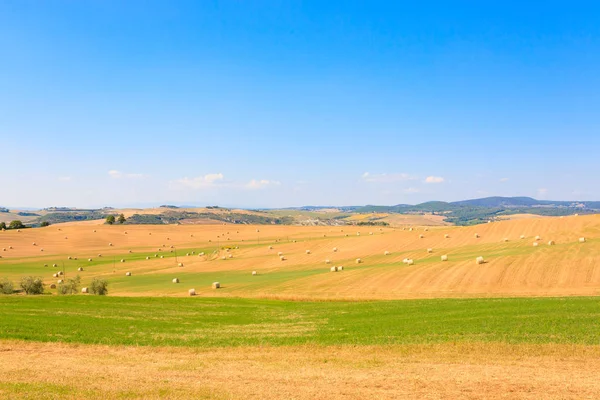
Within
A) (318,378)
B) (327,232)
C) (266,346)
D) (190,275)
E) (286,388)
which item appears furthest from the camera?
(327,232)

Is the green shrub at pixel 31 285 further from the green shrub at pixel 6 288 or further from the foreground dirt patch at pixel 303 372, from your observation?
the foreground dirt patch at pixel 303 372

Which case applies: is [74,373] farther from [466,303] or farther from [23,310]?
[466,303]

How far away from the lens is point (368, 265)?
58281 mm

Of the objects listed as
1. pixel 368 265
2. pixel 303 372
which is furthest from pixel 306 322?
pixel 368 265

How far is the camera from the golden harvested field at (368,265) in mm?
41656

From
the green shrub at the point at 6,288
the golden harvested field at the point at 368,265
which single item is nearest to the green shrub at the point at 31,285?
the green shrub at the point at 6,288

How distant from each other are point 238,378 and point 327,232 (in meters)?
115

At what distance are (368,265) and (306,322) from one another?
29619 mm

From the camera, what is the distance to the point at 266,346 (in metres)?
23.5

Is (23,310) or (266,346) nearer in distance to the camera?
(266,346)

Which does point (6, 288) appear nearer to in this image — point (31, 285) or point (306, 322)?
point (31, 285)

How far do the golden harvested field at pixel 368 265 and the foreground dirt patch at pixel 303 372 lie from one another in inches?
769

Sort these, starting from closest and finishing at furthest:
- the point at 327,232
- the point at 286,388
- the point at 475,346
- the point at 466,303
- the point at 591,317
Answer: the point at 286,388, the point at 475,346, the point at 591,317, the point at 466,303, the point at 327,232

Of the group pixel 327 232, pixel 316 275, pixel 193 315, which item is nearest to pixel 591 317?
pixel 193 315
